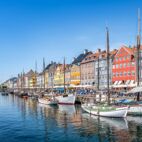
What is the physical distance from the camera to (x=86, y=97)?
8656cm

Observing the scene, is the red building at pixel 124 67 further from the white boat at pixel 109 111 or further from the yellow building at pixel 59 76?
the yellow building at pixel 59 76

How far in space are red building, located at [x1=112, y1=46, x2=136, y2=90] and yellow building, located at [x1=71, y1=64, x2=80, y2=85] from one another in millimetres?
27578

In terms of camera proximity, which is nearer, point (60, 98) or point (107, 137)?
point (107, 137)

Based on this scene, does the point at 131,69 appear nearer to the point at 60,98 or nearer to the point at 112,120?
the point at 60,98

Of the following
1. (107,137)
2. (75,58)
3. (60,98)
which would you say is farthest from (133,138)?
(75,58)

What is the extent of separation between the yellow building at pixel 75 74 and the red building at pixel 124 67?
27.6 m

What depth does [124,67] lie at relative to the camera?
103 m

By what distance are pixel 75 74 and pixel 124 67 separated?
3623cm

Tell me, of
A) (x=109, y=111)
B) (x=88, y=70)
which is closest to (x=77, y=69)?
(x=88, y=70)

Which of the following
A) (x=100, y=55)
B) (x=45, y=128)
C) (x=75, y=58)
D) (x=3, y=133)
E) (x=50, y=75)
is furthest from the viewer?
(x=50, y=75)

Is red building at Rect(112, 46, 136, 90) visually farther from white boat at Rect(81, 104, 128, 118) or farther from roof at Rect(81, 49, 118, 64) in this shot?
white boat at Rect(81, 104, 128, 118)

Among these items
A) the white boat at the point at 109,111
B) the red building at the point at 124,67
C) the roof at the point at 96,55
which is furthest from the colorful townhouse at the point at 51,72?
the white boat at the point at 109,111

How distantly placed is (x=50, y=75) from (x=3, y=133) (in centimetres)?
13488

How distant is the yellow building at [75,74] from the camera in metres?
133
